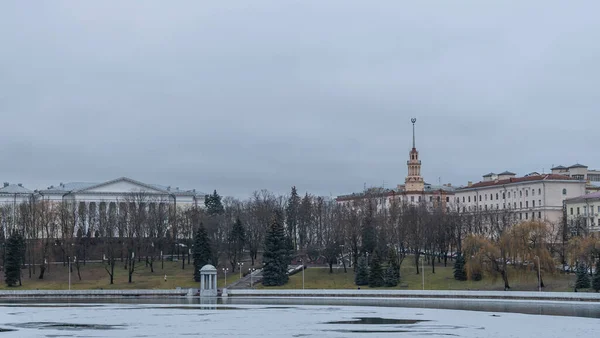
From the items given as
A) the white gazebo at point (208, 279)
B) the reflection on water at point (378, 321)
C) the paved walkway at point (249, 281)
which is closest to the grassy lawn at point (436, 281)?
the paved walkway at point (249, 281)

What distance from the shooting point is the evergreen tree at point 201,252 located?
132625 millimetres

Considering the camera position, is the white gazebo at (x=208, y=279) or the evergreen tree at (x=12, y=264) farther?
the evergreen tree at (x=12, y=264)

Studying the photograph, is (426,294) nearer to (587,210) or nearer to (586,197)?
(587,210)

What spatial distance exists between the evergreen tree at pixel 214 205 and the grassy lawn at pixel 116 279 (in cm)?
2897

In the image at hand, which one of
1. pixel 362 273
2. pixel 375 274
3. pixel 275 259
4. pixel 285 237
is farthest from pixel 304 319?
pixel 285 237

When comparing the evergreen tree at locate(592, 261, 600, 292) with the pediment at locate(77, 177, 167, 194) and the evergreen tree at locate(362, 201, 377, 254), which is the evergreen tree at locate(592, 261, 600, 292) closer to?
the evergreen tree at locate(362, 201, 377, 254)

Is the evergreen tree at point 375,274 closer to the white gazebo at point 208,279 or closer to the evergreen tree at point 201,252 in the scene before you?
the white gazebo at point 208,279

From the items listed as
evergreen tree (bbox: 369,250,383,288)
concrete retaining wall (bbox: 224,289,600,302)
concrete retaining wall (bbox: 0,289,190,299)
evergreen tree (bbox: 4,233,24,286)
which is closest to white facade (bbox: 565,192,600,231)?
evergreen tree (bbox: 369,250,383,288)

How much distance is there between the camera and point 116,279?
133000 millimetres

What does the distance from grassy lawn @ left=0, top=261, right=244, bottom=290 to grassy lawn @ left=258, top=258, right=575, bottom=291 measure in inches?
407

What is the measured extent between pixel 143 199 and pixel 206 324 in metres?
100

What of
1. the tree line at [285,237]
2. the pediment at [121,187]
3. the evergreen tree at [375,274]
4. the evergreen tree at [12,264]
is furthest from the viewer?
the pediment at [121,187]

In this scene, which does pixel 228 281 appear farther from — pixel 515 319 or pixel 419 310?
pixel 515 319

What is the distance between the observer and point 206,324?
7175 centimetres
